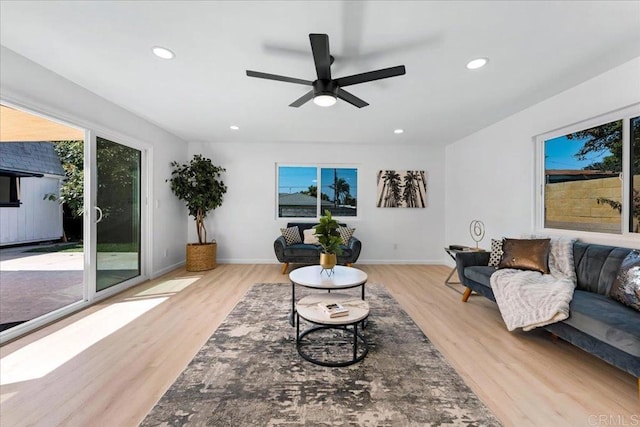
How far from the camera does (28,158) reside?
19.2 ft

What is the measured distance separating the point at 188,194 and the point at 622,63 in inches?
221

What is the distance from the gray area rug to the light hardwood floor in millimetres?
143

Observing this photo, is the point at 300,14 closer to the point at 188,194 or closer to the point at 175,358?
the point at 175,358

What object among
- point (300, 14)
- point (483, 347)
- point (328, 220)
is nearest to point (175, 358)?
point (328, 220)

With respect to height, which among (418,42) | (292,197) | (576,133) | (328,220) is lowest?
(328,220)

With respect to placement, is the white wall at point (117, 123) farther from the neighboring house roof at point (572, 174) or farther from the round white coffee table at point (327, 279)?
the neighboring house roof at point (572, 174)

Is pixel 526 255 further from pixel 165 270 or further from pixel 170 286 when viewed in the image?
pixel 165 270

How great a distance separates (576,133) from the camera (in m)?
2.81

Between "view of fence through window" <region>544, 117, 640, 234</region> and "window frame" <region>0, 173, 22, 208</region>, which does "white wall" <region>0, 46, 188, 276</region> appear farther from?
"view of fence through window" <region>544, 117, 640, 234</region>

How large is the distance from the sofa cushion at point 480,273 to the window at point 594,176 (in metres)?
1.00

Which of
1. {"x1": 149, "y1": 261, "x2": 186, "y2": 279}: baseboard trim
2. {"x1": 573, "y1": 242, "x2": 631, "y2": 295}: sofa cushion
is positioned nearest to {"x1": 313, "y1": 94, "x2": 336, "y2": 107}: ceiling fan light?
{"x1": 573, "y1": 242, "x2": 631, "y2": 295}: sofa cushion

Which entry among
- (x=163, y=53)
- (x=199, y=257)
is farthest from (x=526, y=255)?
(x=199, y=257)

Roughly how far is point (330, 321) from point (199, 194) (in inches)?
146
